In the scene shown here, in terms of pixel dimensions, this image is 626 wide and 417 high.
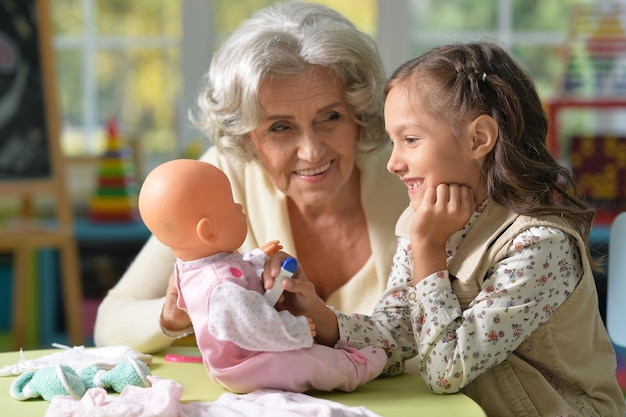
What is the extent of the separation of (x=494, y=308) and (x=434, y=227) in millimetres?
169

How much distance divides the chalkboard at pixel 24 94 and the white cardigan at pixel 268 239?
6.96 feet

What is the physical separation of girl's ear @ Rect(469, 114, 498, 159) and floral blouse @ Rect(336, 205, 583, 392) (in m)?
0.16

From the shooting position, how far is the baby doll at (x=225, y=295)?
1.42 metres

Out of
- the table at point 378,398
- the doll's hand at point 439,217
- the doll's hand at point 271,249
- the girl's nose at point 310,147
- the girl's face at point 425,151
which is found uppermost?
the girl's face at point 425,151

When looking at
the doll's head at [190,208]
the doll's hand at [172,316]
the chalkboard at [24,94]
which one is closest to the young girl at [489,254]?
the doll's head at [190,208]

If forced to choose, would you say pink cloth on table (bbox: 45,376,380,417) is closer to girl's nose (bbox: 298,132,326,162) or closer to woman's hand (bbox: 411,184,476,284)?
woman's hand (bbox: 411,184,476,284)

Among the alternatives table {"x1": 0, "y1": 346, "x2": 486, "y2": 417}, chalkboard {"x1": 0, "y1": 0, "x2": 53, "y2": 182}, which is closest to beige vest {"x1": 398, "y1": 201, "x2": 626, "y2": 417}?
table {"x1": 0, "y1": 346, "x2": 486, "y2": 417}

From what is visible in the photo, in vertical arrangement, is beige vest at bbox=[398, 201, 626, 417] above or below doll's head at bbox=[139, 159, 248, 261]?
below

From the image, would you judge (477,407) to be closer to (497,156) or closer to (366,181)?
(497,156)

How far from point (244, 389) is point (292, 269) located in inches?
7.9

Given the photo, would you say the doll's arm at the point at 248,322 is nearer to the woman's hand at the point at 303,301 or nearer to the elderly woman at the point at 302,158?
the woman's hand at the point at 303,301

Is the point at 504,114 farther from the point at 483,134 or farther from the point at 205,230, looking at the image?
the point at 205,230

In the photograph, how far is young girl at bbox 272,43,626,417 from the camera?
153cm

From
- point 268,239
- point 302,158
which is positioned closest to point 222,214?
point 302,158
